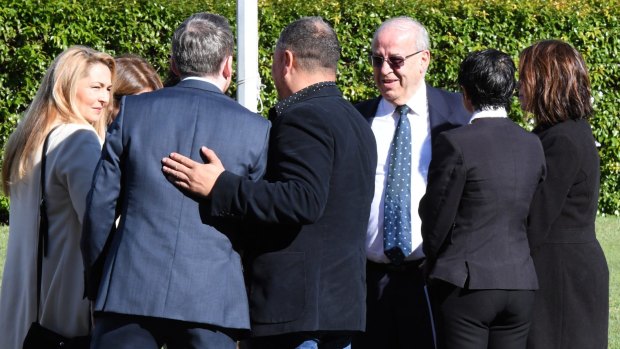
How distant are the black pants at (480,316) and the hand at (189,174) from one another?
1.22 meters

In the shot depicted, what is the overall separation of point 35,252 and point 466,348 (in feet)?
6.04

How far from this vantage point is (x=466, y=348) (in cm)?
403

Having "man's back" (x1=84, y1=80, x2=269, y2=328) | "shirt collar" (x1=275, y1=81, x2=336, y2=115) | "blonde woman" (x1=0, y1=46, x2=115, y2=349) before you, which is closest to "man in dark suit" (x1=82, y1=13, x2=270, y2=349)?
"man's back" (x1=84, y1=80, x2=269, y2=328)

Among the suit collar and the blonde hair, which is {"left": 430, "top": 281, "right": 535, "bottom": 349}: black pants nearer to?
the suit collar

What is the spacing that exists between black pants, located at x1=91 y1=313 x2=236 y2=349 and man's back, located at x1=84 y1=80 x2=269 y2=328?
5 centimetres

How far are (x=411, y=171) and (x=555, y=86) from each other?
2.47 ft

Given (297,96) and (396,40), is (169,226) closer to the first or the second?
(297,96)

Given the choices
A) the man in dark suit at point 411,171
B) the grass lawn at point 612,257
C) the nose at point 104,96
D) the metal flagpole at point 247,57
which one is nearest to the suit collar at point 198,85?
the nose at point 104,96

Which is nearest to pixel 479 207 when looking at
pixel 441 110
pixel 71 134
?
pixel 441 110

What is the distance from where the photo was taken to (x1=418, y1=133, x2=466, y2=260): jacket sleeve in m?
4.04

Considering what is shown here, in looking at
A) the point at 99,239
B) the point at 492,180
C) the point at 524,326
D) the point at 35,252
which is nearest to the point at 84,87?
the point at 35,252

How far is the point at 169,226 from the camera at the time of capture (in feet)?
11.1

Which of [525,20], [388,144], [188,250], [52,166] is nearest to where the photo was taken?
[188,250]

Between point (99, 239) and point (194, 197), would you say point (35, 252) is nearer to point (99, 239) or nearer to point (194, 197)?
point (99, 239)
